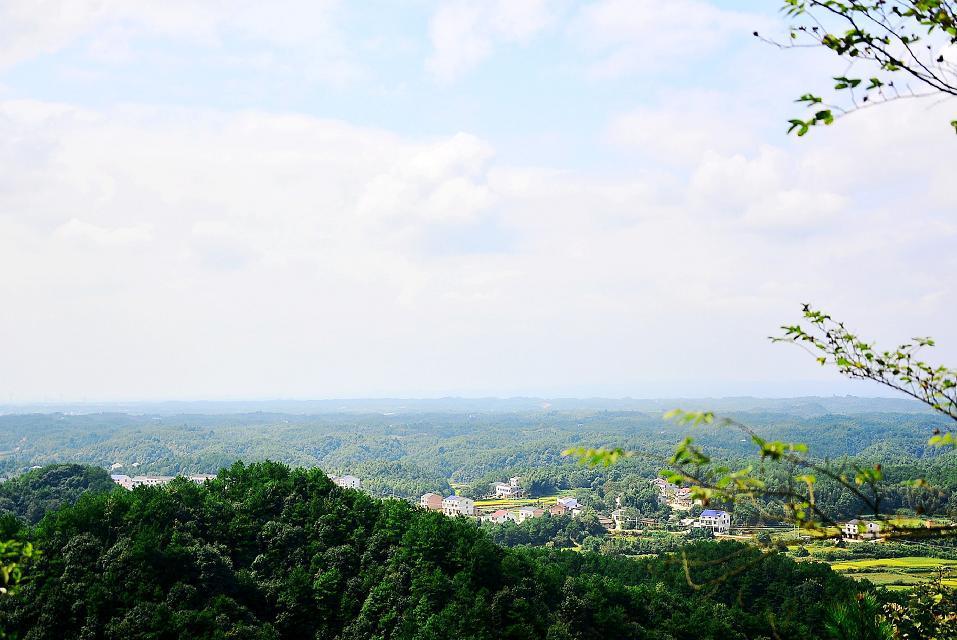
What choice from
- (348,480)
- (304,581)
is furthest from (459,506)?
(304,581)

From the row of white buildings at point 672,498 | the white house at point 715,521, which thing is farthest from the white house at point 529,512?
the white house at point 715,521

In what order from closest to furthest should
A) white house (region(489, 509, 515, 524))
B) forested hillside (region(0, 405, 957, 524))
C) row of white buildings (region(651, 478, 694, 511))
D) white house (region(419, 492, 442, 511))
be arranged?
white house (region(489, 509, 515, 524)), row of white buildings (region(651, 478, 694, 511)), white house (region(419, 492, 442, 511)), forested hillside (region(0, 405, 957, 524))

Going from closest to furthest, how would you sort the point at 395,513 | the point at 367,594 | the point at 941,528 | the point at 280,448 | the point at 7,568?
the point at 941,528 → the point at 7,568 → the point at 367,594 → the point at 395,513 → the point at 280,448

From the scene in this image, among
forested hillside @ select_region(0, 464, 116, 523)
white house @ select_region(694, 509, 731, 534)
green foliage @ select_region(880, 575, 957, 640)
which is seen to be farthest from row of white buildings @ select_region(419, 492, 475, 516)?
green foliage @ select_region(880, 575, 957, 640)

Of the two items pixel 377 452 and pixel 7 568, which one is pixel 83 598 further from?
pixel 377 452

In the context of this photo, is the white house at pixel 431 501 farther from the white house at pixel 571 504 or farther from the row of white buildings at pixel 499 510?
the white house at pixel 571 504

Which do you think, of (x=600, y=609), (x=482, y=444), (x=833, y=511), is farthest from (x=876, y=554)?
(x=482, y=444)

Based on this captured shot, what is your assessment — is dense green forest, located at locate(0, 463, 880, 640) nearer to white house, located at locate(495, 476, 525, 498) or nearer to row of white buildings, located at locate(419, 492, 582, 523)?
row of white buildings, located at locate(419, 492, 582, 523)
